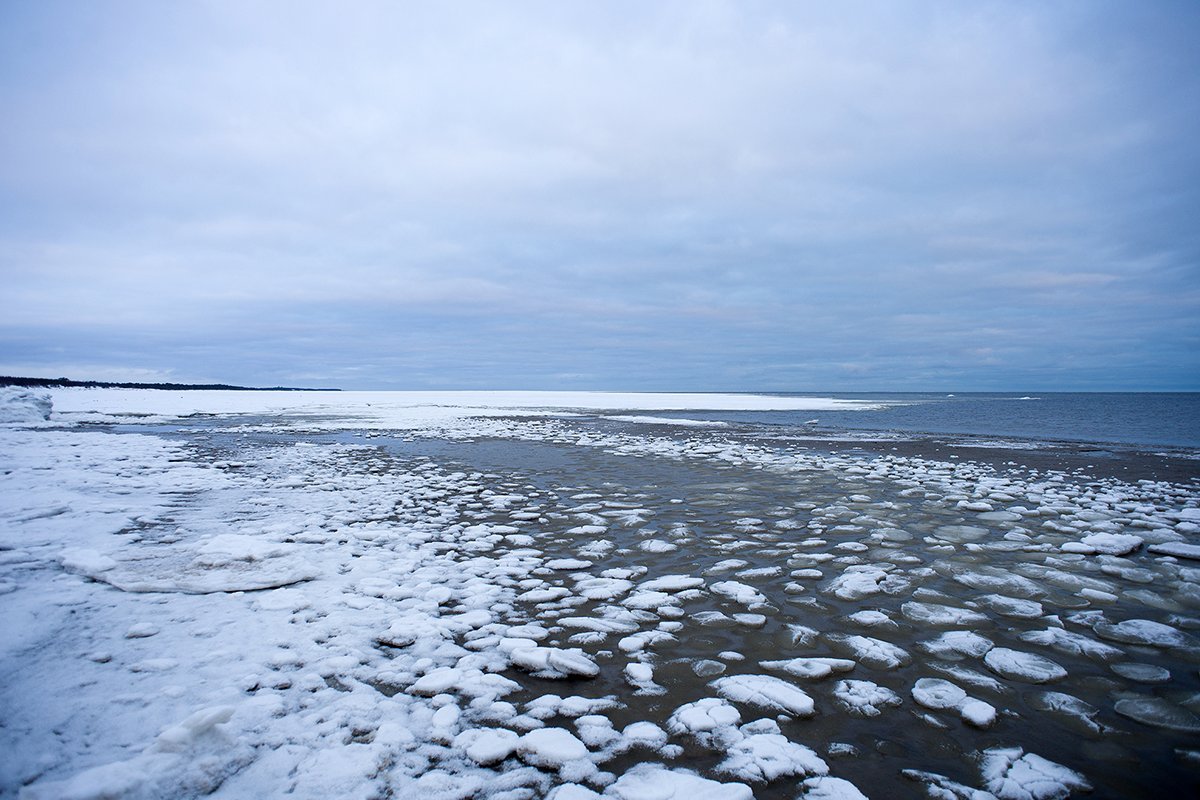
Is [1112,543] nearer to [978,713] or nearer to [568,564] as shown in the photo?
[978,713]

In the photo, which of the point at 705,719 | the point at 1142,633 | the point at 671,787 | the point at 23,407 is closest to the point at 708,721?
the point at 705,719

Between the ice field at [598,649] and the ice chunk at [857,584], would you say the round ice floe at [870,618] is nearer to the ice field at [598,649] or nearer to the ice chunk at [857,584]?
the ice field at [598,649]

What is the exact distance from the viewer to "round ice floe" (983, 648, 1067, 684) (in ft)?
8.54

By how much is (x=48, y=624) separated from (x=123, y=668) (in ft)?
2.82

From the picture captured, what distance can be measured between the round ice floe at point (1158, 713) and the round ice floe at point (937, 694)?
1.93 feet

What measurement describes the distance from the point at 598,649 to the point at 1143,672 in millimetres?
2483

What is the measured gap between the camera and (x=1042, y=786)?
189cm

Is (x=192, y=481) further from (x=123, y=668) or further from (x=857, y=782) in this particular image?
(x=857, y=782)

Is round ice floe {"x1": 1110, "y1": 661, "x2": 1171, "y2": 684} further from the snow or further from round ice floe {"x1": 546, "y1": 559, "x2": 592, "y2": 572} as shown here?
round ice floe {"x1": 546, "y1": 559, "x2": 592, "y2": 572}

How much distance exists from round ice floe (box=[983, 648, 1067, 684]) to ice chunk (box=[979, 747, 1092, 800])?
0.67 m

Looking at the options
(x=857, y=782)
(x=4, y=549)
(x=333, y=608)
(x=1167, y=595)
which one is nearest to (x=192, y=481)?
(x=4, y=549)

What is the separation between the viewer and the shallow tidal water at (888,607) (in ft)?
6.99

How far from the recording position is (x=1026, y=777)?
1.93 meters

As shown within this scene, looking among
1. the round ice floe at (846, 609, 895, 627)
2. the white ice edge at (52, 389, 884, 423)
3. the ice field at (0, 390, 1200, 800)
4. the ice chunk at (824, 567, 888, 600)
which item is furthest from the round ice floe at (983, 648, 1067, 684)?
the white ice edge at (52, 389, 884, 423)
